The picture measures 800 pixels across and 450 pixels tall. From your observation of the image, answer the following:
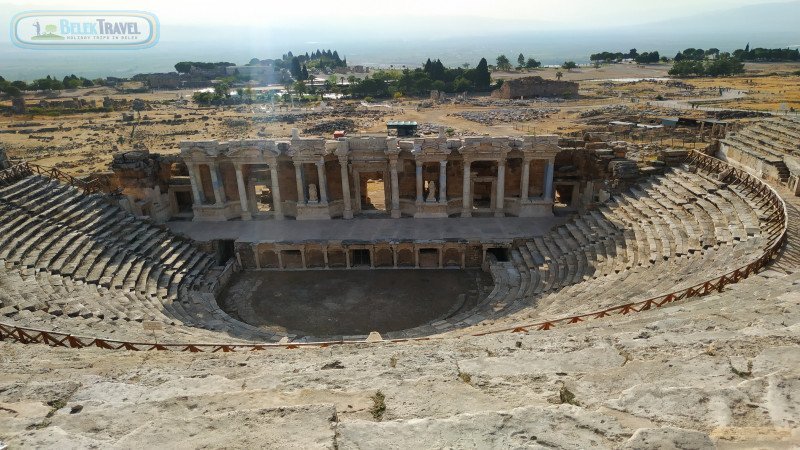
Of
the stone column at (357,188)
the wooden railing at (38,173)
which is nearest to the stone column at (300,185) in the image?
the stone column at (357,188)

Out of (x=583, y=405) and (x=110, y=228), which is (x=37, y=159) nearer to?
(x=110, y=228)

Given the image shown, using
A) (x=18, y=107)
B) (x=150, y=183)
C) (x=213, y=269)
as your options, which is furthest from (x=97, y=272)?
(x=18, y=107)

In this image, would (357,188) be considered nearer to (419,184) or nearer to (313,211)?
(313,211)

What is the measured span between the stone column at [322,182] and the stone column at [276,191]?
222 cm

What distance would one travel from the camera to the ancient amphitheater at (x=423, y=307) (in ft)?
13.6

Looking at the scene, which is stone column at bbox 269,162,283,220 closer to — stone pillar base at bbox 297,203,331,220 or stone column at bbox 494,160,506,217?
stone pillar base at bbox 297,203,331,220

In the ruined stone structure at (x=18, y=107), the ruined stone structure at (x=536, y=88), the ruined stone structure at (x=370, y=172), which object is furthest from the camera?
the ruined stone structure at (x=536, y=88)

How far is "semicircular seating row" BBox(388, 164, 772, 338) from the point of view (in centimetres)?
1452

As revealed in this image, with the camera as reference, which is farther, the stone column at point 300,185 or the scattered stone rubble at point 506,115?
the scattered stone rubble at point 506,115

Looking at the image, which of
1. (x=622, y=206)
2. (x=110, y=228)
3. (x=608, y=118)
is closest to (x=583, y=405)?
(x=622, y=206)

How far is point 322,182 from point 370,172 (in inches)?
107

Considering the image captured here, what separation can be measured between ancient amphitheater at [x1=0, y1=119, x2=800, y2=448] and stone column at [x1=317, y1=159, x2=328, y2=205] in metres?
0.63

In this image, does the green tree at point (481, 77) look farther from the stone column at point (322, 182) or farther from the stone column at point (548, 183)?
the stone column at point (322, 182)

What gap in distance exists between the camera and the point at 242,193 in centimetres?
2670
